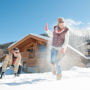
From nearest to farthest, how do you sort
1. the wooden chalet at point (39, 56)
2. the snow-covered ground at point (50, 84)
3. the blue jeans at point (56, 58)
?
1. the snow-covered ground at point (50, 84)
2. the blue jeans at point (56, 58)
3. the wooden chalet at point (39, 56)

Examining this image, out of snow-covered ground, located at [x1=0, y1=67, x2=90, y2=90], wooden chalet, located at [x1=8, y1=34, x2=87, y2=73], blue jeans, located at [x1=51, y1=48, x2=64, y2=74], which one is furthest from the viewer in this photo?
wooden chalet, located at [x1=8, y1=34, x2=87, y2=73]

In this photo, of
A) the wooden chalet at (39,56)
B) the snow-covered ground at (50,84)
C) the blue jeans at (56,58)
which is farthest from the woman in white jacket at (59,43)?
the wooden chalet at (39,56)

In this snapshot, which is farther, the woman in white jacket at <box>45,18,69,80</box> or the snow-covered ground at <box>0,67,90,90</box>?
the woman in white jacket at <box>45,18,69,80</box>

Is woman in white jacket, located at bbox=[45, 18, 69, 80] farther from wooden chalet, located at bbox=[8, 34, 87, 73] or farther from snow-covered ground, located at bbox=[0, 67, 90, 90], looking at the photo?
wooden chalet, located at bbox=[8, 34, 87, 73]

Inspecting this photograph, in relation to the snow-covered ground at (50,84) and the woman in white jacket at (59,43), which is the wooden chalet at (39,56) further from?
→ the snow-covered ground at (50,84)

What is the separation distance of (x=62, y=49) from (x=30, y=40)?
11781 mm

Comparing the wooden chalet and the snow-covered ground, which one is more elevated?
the wooden chalet

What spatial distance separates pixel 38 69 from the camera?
542 inches

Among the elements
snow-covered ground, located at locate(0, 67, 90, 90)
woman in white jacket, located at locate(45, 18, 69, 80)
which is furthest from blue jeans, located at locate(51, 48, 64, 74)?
snow-covered ground, located at locate(0, 67, 90, 90)

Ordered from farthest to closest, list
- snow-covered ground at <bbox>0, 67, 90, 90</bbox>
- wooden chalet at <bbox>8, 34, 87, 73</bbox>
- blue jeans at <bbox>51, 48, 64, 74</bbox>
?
1. wooden chalet at <bbox>8, 34, 87, 73</bbox>
2. blue jeans at <bbox>51, 48, 64, 74</bbox>
3. snow-covered ground at <bbox>0, 67, 90, 90</bbox>

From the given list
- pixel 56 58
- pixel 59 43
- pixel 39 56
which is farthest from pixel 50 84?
pixel 39 56

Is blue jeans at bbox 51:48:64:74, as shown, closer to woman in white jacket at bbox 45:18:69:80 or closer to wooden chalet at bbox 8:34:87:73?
woman in white jacket at bbox 45:18:69:80

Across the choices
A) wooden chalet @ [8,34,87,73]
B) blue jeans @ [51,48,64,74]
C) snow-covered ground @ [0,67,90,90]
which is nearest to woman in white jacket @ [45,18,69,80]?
blue jeans @ [51,48,64,74]

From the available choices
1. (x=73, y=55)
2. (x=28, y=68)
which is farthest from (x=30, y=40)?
(x=73, y=55)
